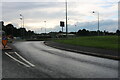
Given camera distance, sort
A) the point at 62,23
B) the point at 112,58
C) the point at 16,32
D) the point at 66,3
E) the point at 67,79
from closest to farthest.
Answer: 1. the point at 67,79
2. the point at 112,58
3. the point at 62,23
4. the point at 66,3
5. the point at 16,32

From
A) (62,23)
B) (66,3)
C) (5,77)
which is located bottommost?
(5,77)

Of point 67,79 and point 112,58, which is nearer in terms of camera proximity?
point 67,79

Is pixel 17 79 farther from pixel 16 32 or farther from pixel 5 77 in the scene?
pixel 16 32

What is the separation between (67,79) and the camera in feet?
28.3

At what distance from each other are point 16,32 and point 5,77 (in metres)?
153

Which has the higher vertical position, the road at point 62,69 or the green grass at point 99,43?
the green grass at point 99,43

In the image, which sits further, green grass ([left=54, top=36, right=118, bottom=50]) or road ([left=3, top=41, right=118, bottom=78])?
green grass ([left=54, top=36, right=118, bottom=50])

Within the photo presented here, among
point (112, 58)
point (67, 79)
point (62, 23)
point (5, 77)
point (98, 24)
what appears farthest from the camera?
point (98, 24)

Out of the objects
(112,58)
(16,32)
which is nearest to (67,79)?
(112,58)

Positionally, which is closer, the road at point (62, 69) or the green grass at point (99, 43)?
the road at point (62, 69)

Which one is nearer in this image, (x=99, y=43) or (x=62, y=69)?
(x=62, y=69)

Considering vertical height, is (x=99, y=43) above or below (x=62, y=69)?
above

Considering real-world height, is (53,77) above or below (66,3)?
below

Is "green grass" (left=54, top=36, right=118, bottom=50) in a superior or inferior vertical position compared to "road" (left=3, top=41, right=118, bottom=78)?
superior
